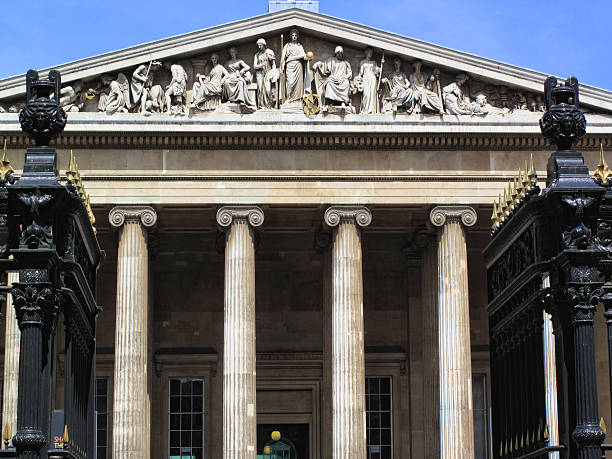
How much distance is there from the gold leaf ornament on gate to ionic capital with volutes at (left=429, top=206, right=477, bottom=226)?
453 centimetres

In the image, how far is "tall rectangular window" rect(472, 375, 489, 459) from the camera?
4309cm

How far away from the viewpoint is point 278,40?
1559 inches

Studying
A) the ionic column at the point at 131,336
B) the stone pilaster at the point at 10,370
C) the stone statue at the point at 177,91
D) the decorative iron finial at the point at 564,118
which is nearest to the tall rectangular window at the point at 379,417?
the ionic column at the point at 131,336

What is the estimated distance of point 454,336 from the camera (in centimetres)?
3803

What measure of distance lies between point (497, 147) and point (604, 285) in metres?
26.5

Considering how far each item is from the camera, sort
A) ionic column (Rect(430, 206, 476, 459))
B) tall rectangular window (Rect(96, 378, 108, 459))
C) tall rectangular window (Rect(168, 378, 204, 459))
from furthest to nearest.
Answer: tall rectangular window (Rect(168, 378, 204, 459))
tall rectangular window (Rect(96, 378, 108, 459))
ionic column (Rect(430, 206, 476, 459))

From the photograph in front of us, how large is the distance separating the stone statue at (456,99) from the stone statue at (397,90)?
1.05 m

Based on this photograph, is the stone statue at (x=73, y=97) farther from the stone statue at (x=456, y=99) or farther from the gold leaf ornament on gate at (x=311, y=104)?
the stone statue at (x=456, y=99)

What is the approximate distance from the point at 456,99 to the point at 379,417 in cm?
1132

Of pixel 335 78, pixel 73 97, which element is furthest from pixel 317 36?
pixel 73 97

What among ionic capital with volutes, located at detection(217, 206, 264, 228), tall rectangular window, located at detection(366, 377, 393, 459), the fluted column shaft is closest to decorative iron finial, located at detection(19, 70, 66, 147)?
ionic capital with volutes, located at detection(217, 206, 264, 228)

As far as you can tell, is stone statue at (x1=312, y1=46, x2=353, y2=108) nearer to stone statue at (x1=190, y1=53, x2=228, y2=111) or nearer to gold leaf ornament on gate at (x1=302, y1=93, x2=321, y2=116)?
gold leaf ornament on gate at (x1=302, y1=93, x2=321, y2=116)

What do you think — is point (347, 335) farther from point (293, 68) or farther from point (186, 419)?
point (186, 419)

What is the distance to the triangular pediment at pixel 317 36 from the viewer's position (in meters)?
38.7
